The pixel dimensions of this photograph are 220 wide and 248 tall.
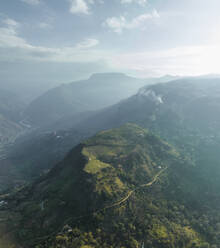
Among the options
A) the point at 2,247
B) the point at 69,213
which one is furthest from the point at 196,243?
the point at 2,247

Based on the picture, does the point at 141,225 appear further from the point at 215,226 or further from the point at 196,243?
the point at 215,226

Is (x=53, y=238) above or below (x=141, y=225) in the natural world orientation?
above

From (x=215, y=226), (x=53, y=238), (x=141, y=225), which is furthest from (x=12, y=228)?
(x=215, y=226)

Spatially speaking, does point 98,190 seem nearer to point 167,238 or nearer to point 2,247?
point 167,238

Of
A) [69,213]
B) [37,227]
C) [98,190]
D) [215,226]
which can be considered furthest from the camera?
[215,226]

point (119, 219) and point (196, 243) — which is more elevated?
point (119, 219)

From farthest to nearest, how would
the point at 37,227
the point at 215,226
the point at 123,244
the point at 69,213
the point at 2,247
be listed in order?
the point at 215,226
the point at 69,213
the point at 37,227
the point at 123,244
the point at 2,247

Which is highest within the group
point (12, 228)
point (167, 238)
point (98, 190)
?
point (98, 190)

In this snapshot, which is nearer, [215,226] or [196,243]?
[196,243]

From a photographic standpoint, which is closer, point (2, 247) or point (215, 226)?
point (2, 247)
